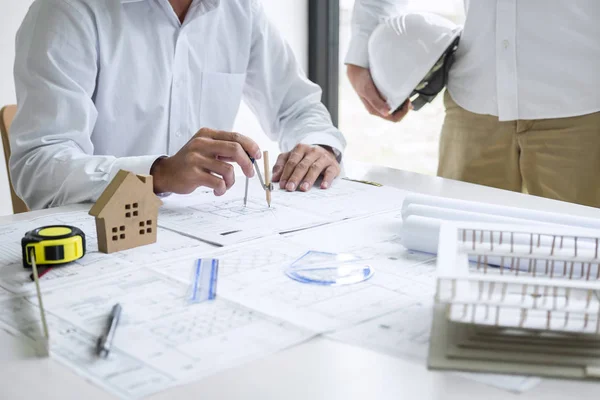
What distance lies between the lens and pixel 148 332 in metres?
0.66

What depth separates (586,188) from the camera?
152 cm

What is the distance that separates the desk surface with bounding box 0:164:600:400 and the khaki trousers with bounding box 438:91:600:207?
1.04m

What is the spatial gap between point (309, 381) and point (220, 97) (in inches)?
43.3

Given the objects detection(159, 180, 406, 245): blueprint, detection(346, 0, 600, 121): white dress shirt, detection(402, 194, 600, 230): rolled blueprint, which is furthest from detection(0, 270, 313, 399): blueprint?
detection(346, 0, 600, 121): white dress shirt

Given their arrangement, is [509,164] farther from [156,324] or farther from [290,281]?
[156,324]

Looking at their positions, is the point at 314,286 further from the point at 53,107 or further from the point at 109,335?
the point at 53,107

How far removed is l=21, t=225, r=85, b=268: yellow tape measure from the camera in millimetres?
837

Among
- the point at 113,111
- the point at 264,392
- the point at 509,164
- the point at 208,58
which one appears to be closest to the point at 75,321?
the point at 264,392

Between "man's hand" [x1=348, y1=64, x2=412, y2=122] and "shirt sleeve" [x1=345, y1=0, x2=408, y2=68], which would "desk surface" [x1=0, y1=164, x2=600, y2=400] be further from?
"shirt sleeve" [x1=345, y1=0, x2=408, y2=68]

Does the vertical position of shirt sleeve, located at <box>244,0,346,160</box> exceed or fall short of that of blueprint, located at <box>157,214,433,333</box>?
it exceeds it

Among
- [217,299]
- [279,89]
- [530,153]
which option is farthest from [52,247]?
[530,153]

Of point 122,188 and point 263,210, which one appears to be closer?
point 122,188

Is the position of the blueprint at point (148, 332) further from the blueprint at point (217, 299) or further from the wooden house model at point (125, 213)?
the wooden house model at point (125, 213)

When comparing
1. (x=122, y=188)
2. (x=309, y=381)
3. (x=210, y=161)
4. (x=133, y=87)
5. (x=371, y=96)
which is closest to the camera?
(x=309, y=381)
